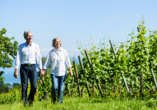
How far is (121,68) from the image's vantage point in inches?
255

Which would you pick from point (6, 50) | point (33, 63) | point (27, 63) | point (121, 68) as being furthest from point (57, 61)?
point (6, 50)

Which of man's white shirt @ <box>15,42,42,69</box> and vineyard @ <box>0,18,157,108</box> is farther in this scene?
vineyard @ <box>0,18,157,108</box>

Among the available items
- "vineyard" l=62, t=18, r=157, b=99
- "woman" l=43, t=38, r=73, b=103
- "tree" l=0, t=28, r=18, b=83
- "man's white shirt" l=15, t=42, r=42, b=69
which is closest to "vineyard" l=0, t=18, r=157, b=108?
"vineyard" l=62, t=18, r=157, b=99

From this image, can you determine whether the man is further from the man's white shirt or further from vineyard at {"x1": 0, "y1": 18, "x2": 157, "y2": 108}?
vineyard at {"x1": 0, "y1": 18, "x2": 157, "y2": 108}

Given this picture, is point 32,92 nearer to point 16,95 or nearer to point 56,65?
point 56,65

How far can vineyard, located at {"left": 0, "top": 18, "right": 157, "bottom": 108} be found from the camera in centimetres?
623

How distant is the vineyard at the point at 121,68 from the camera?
623 centimetres

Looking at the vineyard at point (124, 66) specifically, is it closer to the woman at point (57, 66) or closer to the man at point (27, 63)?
the woman at point (57, 66)

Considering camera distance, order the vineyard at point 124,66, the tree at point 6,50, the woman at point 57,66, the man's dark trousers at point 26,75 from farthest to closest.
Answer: the tree at point 6,50, the vineyard at point 124,66, the woman at point 57,66, the man's dark trousers at point 26,75

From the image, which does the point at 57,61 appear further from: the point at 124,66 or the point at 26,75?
the point at 124,66

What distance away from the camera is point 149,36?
6.34 metres

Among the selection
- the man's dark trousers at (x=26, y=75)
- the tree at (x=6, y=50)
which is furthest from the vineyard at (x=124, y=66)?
the tree at (x=6, y=50)

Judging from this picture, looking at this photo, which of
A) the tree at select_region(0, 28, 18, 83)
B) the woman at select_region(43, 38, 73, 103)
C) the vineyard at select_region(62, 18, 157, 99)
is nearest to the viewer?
the woman at select_region(43, 38, 73, 103)

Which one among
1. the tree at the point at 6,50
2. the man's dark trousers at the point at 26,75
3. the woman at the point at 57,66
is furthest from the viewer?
the tree at the point at 6,50
